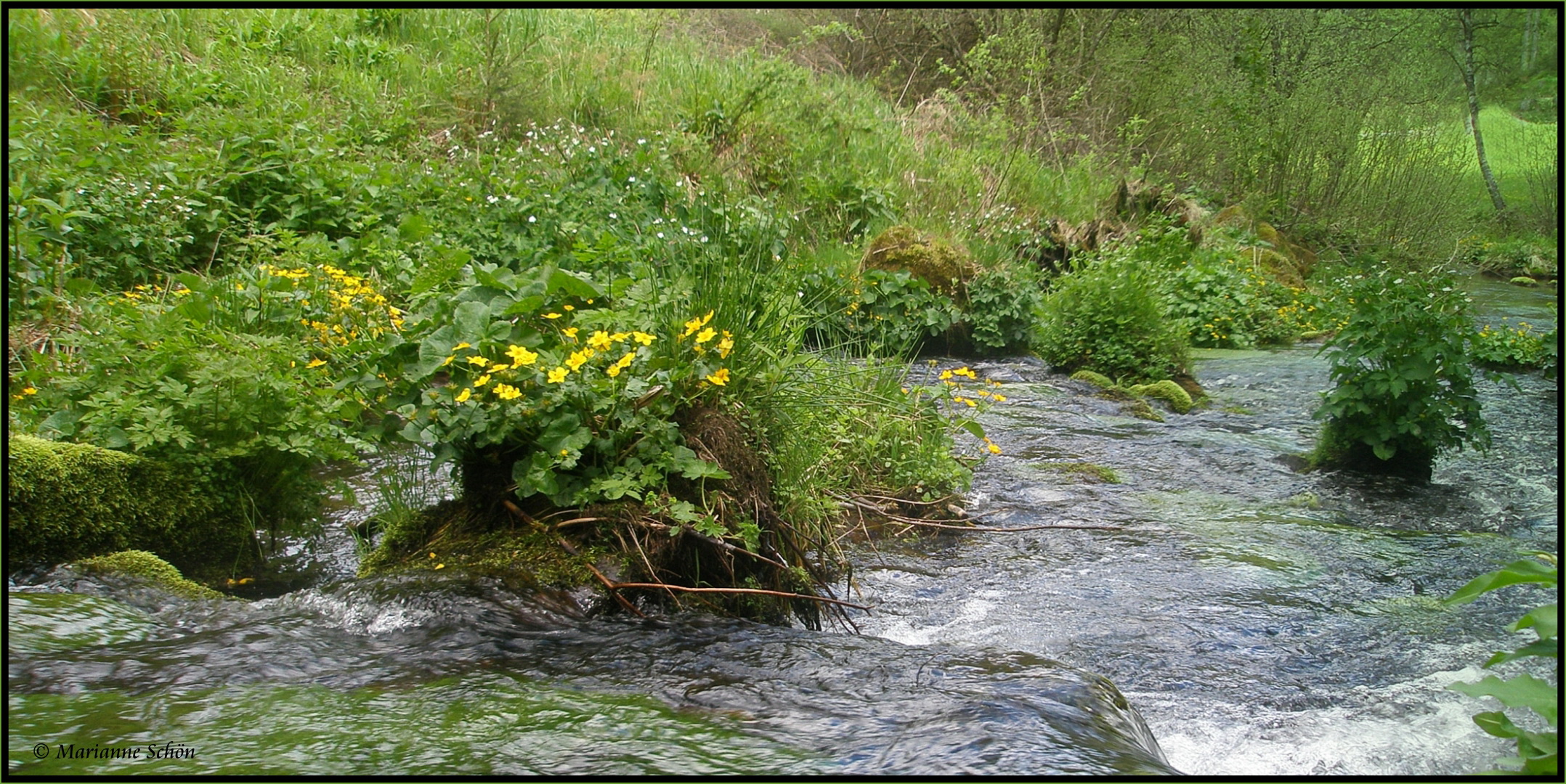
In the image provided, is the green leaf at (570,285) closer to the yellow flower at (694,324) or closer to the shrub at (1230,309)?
the yellow flower at (694,324)

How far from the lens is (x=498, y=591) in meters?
3.08

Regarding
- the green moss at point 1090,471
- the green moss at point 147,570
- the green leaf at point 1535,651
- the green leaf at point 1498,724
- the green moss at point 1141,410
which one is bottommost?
the green moss at point 1090,471

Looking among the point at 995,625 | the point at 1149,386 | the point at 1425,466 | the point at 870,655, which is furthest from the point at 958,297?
the point at 870,655

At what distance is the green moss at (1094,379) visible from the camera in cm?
861

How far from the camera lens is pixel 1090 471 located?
6148 mm

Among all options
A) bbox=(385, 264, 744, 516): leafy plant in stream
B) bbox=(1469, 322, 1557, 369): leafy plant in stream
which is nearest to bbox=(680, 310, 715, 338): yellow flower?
bbox=(385, 264, 744, 516): leafy plant in stream

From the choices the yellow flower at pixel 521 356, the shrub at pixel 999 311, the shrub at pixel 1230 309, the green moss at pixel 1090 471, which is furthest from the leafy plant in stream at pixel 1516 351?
the yellow flower at pixel 521 356

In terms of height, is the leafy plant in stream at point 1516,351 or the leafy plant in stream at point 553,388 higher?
the leafy plant in stream at point 553,388

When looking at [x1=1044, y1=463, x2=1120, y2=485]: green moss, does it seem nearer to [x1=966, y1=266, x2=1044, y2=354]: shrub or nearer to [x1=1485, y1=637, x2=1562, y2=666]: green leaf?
[x1=966, y1=266, x2=1044, y2=354]: shrub

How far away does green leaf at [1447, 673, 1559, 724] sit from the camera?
163 cm

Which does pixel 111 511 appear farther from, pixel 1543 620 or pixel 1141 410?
pixel 1141 410

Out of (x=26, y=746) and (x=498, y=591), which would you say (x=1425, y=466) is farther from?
(x=26, y=746)

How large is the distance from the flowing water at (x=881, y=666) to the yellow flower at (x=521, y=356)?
0.70m

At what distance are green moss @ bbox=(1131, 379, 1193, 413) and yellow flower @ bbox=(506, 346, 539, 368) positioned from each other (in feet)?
21.0
